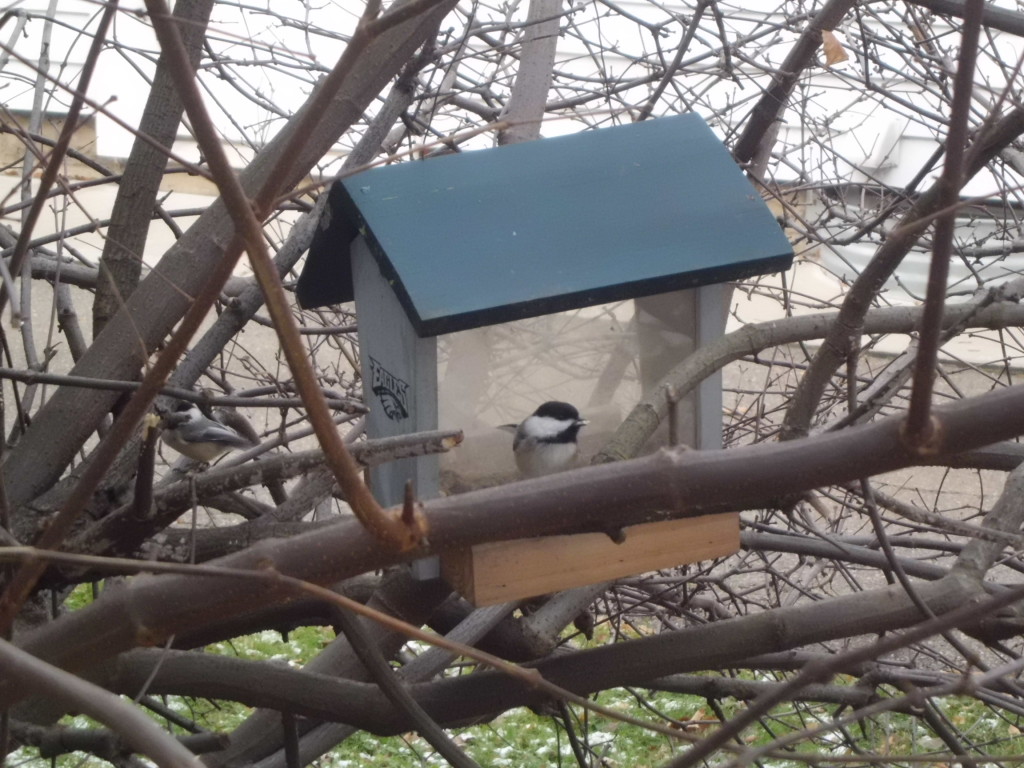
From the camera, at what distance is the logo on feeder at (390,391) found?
6.28ft

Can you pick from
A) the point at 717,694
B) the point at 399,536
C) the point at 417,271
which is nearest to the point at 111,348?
the point at 417,271

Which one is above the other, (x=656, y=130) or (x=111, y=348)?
(x=656, y=130)

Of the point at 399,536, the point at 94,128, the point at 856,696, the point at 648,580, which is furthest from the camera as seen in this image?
the point at 94,128

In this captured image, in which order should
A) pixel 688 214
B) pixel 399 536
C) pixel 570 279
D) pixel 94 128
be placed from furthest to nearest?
pixel 94 128 < pixel 688 214 < pixel 570 279 < pixel 399 536

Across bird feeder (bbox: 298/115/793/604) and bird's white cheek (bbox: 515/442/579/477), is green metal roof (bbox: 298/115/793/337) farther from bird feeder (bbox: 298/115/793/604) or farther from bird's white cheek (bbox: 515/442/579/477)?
bird's white cheek (bbox: 515/442/579/477)

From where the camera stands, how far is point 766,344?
5.88ft

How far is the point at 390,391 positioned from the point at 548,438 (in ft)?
1.04

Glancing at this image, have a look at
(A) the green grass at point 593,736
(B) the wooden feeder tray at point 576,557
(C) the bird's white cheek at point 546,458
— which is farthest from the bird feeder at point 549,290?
(A) the green grass at point 593,736

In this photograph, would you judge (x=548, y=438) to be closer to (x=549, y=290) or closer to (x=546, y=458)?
(x=546, y=458)

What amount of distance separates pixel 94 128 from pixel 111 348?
3.11m

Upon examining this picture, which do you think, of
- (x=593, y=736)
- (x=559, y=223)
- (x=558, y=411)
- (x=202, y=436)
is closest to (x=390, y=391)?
(x=558, y=411)

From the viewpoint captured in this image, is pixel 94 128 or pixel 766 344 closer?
pixel 766 344

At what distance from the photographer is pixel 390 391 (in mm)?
1995

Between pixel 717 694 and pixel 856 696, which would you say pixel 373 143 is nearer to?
pixel 717 694
